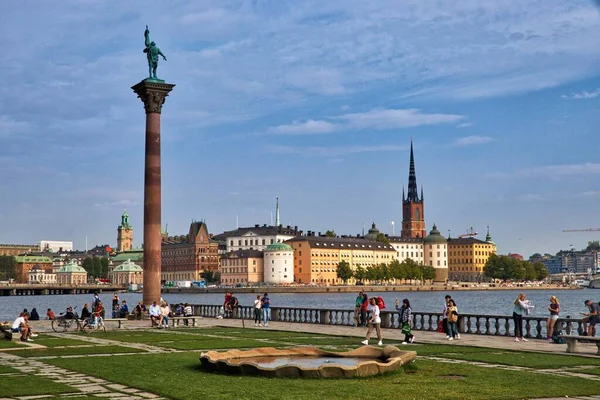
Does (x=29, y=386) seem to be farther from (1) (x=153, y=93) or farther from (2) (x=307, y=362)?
(1) (x=153, y=93)

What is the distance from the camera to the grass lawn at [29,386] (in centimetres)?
1805

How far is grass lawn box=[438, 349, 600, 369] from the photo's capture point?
23.5 m

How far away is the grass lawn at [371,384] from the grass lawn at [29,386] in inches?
54.6

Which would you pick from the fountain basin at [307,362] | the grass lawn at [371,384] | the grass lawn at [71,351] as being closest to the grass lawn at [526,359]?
the grass lawn at [371,384]

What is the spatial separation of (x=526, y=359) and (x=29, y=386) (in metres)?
13.4

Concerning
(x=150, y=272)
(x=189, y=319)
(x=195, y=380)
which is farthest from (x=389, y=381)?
(x=150, y=272)

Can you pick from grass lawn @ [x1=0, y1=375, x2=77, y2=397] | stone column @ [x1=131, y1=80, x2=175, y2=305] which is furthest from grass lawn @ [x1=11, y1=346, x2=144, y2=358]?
stone column @ [x1=131, y1=80, x2=175, y2=305]

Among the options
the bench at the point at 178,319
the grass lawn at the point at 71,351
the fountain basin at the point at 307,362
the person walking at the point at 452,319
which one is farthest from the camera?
the bench at the point at 178,319

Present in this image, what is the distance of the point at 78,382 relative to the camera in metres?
19.7

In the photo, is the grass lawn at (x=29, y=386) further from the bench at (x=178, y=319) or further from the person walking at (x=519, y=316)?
the bench at (x=178, y=319)

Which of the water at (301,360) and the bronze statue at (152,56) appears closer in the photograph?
the water at (301,360)

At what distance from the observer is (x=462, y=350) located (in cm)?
2805

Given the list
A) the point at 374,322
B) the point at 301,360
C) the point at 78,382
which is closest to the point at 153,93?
the point at 374,322

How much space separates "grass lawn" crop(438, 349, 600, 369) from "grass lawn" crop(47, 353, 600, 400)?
76.4 inches
